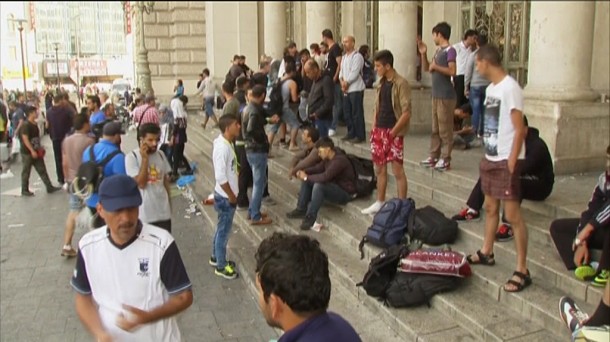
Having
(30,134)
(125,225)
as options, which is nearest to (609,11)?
(125,225)

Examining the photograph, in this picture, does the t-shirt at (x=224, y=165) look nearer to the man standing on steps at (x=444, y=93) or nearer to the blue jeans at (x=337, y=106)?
the man standing on steps at (x=444, y=93)

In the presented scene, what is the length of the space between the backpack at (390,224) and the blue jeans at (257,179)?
2.22m

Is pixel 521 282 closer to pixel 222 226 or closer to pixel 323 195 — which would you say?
pixel 323 195

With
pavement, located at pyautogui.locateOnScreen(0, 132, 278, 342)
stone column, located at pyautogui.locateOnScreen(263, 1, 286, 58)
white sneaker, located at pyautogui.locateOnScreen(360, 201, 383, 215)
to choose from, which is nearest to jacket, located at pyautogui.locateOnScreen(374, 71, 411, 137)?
white sneaker, located at pyautogui.locateOnScreen(360, 201, 383, 215)

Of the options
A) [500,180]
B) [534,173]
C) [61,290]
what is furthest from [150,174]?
[534,173]

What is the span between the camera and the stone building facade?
6738mm

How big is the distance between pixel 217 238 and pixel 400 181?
87.2 inches

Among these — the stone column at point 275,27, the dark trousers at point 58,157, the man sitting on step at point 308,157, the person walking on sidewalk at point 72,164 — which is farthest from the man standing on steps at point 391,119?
the stone column at point 275,27

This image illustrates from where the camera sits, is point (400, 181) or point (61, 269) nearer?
point (400, 181)

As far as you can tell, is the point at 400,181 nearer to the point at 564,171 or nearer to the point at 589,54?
the point at 564,171

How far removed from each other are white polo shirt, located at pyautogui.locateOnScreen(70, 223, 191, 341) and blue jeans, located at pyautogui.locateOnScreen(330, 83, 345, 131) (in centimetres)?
811

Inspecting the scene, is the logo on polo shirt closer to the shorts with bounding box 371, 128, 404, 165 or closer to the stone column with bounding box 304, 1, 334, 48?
the shorts with bounding box 371, 128, 404, 165

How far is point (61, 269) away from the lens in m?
7.43

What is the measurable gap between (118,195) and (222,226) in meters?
3.90
